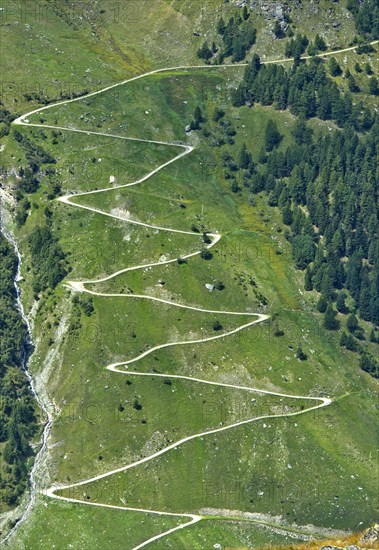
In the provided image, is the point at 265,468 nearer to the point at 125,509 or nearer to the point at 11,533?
the point at 125,509

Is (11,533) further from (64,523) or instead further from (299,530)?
(299,530)

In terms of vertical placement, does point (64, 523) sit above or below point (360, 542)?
below

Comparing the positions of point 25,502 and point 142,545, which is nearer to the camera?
point 142,545

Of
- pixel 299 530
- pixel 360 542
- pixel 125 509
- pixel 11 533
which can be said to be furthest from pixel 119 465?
pixel 360 542

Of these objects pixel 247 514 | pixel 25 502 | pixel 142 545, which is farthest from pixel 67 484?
pixel 247 514

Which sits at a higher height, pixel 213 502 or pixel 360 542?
pixel 360 542

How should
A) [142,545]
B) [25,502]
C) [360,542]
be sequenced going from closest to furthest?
[360,542], [142,545], [25,502]

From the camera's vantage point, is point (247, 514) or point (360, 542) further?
point (247, 514)

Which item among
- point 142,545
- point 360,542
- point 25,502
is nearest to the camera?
point 360,542
